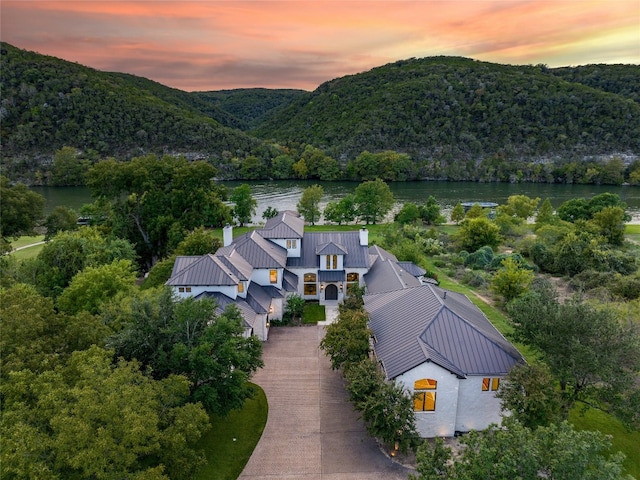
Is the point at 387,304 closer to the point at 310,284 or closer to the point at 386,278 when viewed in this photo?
the point at 386,278

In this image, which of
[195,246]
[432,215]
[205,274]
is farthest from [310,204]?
[205,274]

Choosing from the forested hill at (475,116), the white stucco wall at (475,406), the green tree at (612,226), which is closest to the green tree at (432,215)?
the green tree at (612,226)

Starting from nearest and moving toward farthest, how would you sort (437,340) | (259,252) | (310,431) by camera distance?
(437,340) → (310,431) → (259,252)

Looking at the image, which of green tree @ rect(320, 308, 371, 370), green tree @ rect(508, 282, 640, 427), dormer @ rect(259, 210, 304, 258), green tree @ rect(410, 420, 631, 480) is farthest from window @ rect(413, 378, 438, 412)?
dormer @ rect(259, 210, 304, 258)

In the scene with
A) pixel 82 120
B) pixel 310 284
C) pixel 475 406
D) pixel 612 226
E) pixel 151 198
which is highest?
pixel 82 120

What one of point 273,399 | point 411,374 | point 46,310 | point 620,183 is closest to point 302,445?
point 273,399

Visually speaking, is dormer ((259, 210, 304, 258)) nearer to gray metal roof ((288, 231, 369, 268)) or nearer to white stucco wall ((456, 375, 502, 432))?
gray metal roof ((288, 231, 369, 268))

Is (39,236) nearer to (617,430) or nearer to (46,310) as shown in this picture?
(46,310)
